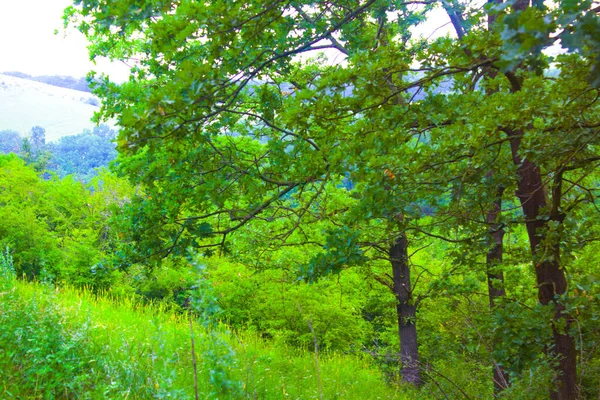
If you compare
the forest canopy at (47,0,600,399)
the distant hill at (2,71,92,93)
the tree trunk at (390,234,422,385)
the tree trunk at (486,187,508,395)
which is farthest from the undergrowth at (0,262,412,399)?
the distant hill at (2,71,92,93)

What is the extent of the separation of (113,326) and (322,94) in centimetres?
353

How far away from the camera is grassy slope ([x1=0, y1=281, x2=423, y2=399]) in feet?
11.1

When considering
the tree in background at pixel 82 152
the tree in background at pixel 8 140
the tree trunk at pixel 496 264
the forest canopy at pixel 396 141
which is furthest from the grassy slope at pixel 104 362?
the tree in background at pixel 8 140

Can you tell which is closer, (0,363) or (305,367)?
(0,363)

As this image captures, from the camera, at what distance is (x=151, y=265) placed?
5.48 meters

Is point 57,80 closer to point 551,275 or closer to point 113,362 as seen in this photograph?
point 113,362

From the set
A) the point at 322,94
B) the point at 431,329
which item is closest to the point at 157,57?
the point at 322,94

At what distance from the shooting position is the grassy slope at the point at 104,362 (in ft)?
11.1

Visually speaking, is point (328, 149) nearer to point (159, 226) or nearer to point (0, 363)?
point (159, 226)

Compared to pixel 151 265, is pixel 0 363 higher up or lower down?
lower down

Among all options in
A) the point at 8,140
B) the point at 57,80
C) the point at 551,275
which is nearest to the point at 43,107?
the point at 57,80

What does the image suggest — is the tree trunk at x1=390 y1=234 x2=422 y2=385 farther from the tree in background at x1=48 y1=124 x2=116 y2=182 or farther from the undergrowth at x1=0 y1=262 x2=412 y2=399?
the tree in background at x1=48 y1=124 x2=116 y2=182

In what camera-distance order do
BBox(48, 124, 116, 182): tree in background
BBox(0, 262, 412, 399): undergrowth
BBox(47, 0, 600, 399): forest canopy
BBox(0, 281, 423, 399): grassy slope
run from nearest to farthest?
1. BBox(0, 262, 412, 399): undergrowth
2. BBox(47, 0, 600, 399): forest canopy
3. BBox(0, 281, 423, 399): grassy slope
4. BBox(48, 124, 116, 182): tree in background

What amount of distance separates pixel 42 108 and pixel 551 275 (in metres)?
137
